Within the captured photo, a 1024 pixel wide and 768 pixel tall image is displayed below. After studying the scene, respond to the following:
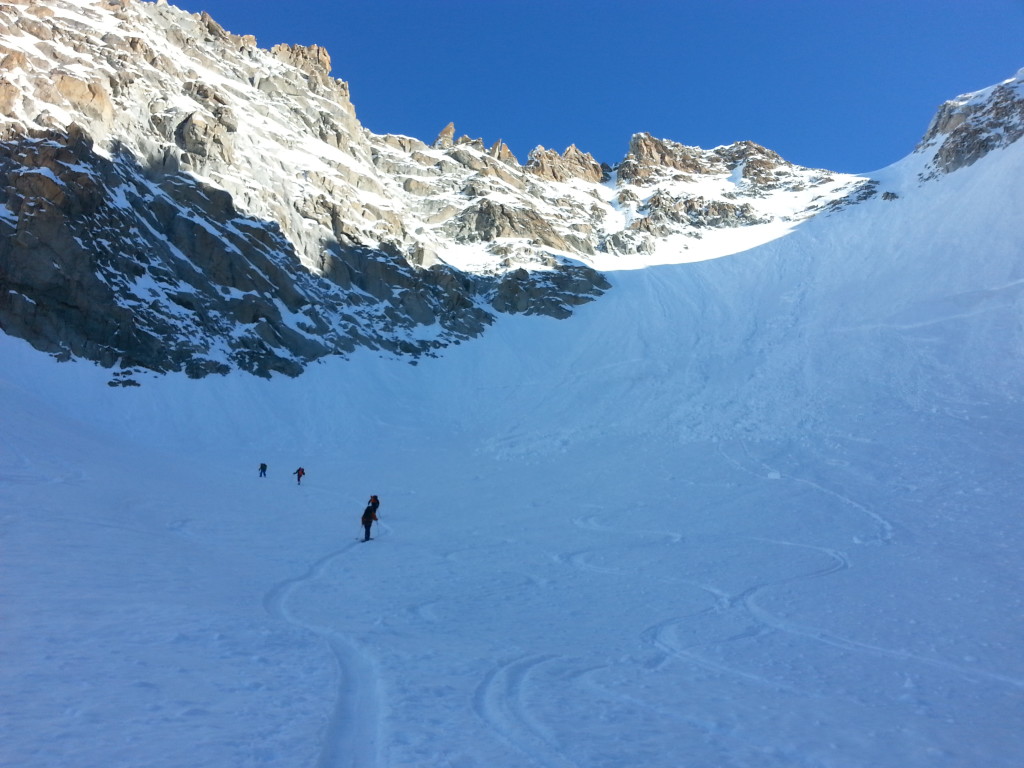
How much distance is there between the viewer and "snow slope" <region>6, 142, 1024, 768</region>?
20.2 feet

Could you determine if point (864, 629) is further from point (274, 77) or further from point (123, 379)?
point (274, 77)

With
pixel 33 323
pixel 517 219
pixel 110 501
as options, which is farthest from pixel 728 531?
pixel 517 219

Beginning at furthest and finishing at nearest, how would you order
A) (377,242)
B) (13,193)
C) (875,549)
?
(377,242)
(13,193)
(875,549)

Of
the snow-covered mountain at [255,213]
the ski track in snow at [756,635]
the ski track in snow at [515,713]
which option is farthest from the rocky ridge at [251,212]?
the ski track in snow at [515,713]

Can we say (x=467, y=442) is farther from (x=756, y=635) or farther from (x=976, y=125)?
(x=976, y=125)

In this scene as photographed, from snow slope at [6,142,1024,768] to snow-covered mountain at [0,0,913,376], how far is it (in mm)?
6457

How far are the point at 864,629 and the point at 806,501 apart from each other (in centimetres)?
1261

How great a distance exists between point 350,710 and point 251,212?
58.3 meters

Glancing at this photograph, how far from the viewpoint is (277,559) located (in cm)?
1441

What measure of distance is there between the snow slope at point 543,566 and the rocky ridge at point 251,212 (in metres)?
6.30

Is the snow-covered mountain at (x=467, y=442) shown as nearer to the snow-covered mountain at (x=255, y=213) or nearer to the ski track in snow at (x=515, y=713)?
the ski track in snow at (x=515, y=713)

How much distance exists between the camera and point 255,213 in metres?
57.1

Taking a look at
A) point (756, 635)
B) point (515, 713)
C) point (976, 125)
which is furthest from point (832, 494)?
point (976, 125)

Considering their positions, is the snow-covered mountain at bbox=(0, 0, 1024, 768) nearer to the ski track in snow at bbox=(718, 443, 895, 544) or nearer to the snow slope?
the snow slope
